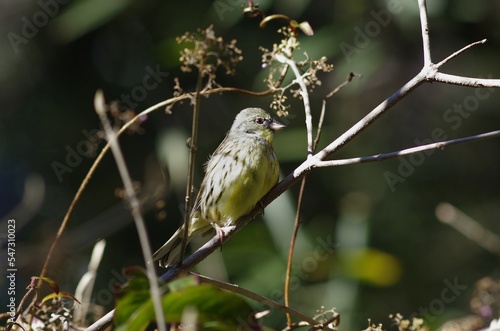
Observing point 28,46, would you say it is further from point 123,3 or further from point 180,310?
point 180,310

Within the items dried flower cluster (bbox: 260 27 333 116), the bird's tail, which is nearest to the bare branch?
dried flower cluster (bbox: 260 27 333 116)

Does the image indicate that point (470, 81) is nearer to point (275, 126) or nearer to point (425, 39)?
point (425, 39)

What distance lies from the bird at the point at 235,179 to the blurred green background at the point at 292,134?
4.19 feet

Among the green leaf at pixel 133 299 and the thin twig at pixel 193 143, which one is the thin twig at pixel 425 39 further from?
the green leaf at pixel 133 299

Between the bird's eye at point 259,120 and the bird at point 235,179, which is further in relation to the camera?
the bird's eye at point 259,120

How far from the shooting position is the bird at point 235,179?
2.71m

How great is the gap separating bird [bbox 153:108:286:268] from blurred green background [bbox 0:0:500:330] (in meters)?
1.28

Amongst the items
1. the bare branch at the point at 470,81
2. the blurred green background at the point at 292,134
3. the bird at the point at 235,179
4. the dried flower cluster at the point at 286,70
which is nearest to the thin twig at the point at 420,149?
the bare branch at the point at 470,81

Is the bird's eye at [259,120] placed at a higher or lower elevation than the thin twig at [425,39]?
lower

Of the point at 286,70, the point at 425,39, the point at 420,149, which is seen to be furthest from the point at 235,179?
the point at 420,149

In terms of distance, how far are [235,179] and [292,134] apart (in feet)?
6.17

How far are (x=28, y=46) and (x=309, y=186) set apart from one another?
81.6 inches

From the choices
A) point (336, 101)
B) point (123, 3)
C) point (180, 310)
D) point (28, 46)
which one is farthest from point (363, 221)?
point (180, 310)

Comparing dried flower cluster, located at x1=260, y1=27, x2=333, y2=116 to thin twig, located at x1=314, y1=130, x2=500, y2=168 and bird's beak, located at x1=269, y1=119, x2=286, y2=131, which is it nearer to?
thin twig, located at x1=314, y1=130, x2=500, y2=168
